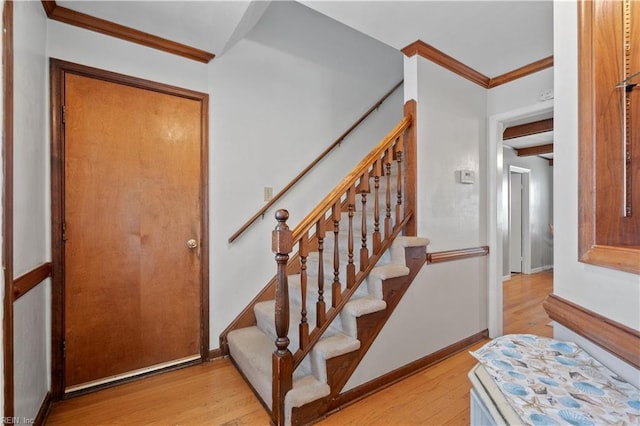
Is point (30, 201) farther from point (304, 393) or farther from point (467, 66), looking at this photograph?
point (467, 66)

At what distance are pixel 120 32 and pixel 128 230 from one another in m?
1.32

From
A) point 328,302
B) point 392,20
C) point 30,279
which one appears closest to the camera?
point 30,279

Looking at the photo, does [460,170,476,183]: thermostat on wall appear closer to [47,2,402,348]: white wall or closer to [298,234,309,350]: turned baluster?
[47,2,402,348]: white wall

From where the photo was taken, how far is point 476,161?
8.21 ft

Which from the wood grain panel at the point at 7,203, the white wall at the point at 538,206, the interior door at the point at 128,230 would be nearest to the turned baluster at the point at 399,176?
the interior door at the point at 128,230

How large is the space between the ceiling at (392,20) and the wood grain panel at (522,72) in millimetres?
91

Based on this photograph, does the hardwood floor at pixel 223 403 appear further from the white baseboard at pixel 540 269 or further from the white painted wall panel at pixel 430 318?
the white baseboard at pixel 540 269

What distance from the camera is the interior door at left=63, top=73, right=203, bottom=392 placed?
177 centimetres

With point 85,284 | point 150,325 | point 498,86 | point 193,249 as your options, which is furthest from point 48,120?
point 498,86

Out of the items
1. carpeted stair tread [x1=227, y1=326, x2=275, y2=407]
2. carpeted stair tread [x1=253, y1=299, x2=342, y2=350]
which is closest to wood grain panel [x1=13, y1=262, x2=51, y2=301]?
carpeted stair tread [x1=227, y1=326, x2=275, y2=407]

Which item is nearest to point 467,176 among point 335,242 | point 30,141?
point 335,242

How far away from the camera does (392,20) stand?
5.92 ft

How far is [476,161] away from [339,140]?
1292 millimetres

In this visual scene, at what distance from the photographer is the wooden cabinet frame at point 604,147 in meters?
Result: 0.81
